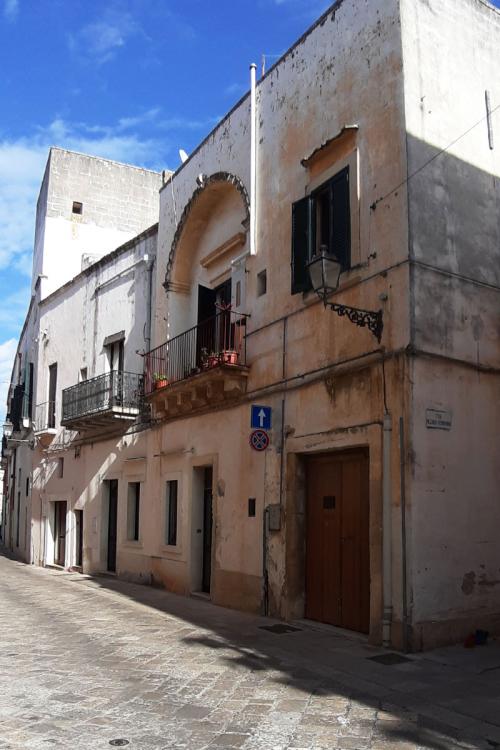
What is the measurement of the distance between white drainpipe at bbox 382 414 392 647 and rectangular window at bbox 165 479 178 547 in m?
6.69

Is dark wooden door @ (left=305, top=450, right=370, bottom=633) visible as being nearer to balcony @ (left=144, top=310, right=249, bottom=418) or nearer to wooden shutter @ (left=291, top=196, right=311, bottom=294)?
balcony @ (left=144, top=310, right=249, bottom=418)

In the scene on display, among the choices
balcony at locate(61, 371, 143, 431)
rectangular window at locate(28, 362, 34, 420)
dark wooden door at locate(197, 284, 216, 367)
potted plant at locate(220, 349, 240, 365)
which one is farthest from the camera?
rectangular window at locate(28, 362, 34, 420)

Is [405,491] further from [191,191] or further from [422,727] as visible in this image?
[191,191]

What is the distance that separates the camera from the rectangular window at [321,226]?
385 inches

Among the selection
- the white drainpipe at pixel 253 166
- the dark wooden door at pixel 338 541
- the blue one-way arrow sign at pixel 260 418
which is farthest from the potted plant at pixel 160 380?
the dark wooden door at pixel 338 541

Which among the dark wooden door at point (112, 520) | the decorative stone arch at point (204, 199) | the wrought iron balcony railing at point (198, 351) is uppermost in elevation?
the decorative stone arch at point (204, 199)

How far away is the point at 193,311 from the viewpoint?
1514 centimetres

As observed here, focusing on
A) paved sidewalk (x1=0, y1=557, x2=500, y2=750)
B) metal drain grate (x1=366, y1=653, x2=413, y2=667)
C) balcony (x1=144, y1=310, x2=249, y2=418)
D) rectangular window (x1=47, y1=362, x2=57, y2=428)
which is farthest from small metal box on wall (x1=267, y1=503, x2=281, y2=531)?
rectangular window (x1=47, y1=362, x2=57, y2=428)

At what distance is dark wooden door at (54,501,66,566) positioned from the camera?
20500 millimetres

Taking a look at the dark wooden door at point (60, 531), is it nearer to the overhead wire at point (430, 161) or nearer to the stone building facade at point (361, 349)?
the stone building facade at point (361, 349)

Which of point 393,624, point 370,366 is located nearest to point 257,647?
point 393,624

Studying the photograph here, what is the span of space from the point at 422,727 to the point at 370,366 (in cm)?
449

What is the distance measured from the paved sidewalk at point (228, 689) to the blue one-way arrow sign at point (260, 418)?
2.80 meters

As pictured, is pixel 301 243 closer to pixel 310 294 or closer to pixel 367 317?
pixel 310 294
